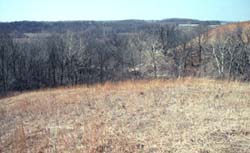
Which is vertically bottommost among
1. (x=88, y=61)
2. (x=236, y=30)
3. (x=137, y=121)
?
(x=88, y=61)

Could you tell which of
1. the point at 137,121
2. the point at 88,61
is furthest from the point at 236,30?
the point at 137,121

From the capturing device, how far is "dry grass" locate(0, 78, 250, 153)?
23.7ft

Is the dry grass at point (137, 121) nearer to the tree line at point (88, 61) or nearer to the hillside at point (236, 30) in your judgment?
the tree line at point (88, 61)

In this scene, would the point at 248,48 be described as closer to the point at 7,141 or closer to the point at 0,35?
the point at 7,141

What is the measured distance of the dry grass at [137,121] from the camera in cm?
723

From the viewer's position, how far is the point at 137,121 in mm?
8961

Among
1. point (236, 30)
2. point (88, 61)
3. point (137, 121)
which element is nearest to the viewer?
point (137, 121)

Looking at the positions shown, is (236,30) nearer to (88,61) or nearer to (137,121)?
(88,61)

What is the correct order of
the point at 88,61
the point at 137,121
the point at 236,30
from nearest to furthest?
1. the point at 137,121
2. the point at 236,30
3. the point at 88,61

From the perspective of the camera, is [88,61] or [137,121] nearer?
[137,121]

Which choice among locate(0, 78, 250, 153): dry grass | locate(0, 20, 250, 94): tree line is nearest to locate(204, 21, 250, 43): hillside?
locate(0, 20, 250, 94): tree line

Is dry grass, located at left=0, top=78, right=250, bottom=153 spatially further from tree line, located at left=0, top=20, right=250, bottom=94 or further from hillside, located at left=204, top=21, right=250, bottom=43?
hillside, located at left=204, top=21, right=250, bottom=43

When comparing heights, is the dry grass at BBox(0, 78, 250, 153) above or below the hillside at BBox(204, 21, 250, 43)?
below

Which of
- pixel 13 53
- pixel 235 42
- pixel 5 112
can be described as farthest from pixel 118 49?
pixel 5 112
